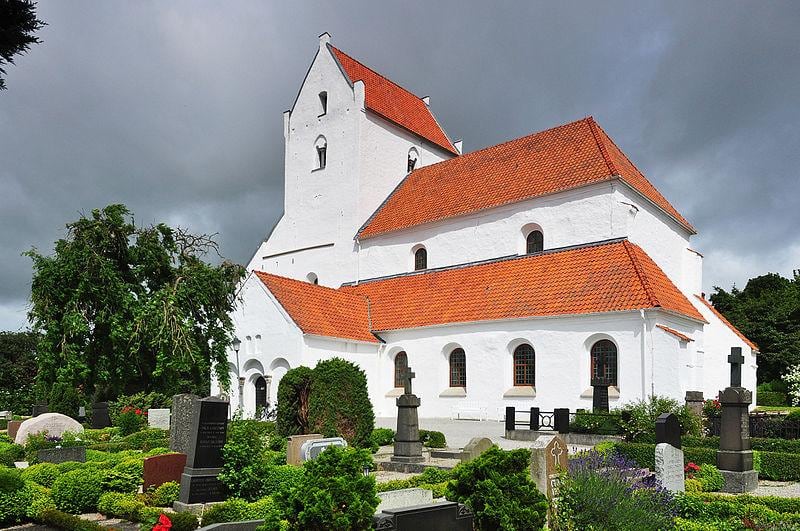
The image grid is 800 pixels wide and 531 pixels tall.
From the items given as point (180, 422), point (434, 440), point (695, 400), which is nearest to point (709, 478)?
point (695, 400)

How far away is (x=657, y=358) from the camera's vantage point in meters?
19.7

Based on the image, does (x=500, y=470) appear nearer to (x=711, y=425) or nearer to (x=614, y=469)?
(x=614, y=469)

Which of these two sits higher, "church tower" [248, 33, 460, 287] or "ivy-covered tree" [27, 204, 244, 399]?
"church tower" [248, 33, 460, 287]

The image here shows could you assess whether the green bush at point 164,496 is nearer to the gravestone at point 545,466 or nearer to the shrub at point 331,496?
the shrub at point 331,496

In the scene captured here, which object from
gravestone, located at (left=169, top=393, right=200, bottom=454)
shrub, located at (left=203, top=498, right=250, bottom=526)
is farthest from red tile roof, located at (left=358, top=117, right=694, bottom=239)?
shrub, located at (left=203, top=498, right=250, bottom=526)

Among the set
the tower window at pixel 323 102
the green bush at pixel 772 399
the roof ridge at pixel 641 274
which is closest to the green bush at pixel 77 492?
the roof ridge at pixel 641 274

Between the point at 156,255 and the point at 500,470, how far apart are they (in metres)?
20.4

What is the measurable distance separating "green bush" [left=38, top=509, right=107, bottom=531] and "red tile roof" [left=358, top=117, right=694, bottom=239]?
19.2 meters

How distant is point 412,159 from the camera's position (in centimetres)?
3388

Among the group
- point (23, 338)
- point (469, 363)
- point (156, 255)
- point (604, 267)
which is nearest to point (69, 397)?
point (156, 255)

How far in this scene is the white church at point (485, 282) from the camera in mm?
Answer: 21203

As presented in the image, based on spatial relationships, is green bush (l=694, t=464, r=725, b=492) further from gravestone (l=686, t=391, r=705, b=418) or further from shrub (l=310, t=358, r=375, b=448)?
shrub (l=310, t=358, r=375, b=448)

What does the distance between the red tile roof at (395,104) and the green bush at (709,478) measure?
75.4 ft

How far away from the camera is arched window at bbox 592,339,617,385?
20812 mm
